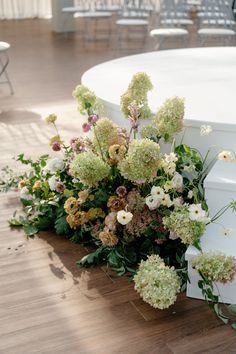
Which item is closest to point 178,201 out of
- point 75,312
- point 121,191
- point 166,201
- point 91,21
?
point 166,201

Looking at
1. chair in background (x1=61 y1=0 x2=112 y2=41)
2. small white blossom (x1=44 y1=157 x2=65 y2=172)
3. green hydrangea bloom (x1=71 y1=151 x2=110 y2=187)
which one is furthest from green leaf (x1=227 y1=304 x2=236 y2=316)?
chair in background (x1=61 y1=0 x2=112 y2=41)

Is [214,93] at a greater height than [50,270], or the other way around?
[214,93]

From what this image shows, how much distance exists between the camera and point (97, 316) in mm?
2396

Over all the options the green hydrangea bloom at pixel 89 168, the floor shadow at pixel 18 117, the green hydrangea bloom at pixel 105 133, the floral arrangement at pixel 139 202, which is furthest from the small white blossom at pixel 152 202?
the floor shadow at pixel 18 117

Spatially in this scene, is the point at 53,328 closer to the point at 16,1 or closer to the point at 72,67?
the point at 72,67

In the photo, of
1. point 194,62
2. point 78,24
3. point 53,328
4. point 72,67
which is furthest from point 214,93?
point 78,24

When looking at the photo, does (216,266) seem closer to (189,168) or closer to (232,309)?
(232,309)

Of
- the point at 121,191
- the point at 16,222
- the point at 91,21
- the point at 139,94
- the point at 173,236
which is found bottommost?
the point at 91,21

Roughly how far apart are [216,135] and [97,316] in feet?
3.39

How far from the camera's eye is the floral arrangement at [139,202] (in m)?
2.38

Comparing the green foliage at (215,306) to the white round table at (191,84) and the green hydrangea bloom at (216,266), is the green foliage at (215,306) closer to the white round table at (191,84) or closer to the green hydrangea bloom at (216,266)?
the green hydrangea bloom at (216,266)

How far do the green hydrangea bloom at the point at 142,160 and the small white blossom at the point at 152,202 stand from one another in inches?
3.6

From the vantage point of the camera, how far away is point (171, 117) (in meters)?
2.62

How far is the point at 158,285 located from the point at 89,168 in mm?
613
